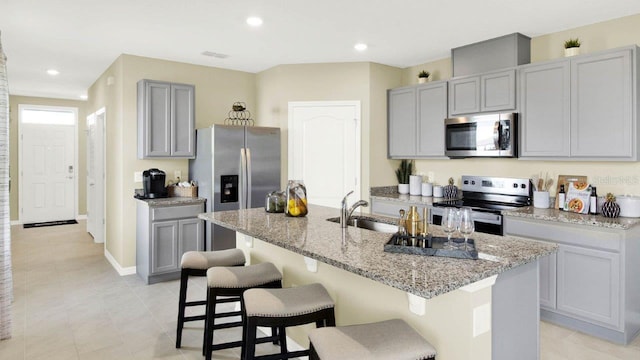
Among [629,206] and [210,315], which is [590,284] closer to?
[629,206]

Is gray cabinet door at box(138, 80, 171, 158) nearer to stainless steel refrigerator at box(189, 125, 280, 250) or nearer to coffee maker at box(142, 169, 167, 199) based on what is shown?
coffee maker at box(142, 169, 167, 199)

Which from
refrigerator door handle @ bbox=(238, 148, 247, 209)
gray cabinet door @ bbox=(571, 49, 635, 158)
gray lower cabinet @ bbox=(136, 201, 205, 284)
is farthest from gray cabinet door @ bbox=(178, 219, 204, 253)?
gray cabinet door @ bbox=(571, 49, 635, 158)

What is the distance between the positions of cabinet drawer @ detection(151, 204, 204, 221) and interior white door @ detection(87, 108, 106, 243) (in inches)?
79.0

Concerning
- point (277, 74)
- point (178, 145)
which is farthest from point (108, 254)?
point (277, 74)

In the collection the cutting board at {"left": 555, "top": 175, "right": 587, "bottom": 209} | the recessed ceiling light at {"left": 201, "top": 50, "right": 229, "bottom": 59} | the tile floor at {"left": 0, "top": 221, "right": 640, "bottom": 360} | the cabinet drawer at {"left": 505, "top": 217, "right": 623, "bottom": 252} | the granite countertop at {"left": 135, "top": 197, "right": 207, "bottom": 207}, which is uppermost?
the recessed ceiling light at {"left": 201, "top": 50, "right": 229, "bottom": 59}

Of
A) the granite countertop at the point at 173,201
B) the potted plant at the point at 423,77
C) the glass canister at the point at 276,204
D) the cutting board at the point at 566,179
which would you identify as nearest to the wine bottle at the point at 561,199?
the cutting board at the point at 566,179

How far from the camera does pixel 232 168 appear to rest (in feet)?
15.2

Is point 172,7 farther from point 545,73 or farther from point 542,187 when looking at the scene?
point 542,187

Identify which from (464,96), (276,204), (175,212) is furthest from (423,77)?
(175,212)

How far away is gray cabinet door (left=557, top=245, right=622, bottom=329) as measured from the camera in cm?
297

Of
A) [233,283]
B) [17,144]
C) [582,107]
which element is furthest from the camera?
[17,144]

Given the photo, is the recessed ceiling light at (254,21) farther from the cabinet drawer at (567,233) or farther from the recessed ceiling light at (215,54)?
the cabinet drawer at (567,233)

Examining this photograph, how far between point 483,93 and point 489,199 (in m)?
1.13

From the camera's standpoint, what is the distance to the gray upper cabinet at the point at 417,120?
4586mm
